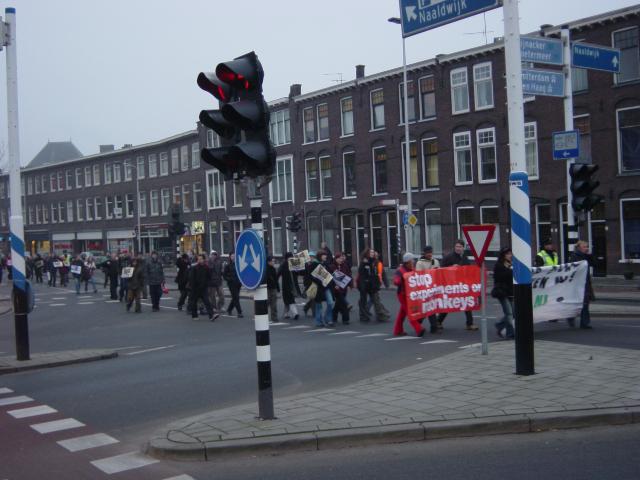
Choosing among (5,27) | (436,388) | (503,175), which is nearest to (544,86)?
(436,388)

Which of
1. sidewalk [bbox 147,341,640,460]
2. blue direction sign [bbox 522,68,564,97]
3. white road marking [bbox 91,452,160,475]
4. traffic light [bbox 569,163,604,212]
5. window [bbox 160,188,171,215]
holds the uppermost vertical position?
window [bbox 160,188,171,215]

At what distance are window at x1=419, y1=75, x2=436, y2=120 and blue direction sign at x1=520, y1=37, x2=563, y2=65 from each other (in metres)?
23.5

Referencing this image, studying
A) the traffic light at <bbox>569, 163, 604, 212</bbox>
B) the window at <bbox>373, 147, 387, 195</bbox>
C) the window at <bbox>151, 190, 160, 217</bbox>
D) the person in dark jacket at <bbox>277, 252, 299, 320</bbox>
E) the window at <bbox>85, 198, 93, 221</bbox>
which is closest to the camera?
the traffic light at <bbox>569, 163, 604, 212</bbox>

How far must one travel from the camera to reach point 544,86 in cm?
1357

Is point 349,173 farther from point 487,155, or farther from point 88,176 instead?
point 88,176

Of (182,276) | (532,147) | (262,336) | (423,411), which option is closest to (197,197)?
(532,147)

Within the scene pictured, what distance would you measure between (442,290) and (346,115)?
94.9 ft

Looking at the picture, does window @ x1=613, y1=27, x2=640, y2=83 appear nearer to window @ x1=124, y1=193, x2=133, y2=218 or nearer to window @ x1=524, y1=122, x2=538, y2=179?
window @ x1=524, y1=122, x2=538, y2=179

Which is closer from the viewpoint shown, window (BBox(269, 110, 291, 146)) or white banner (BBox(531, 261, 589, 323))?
white banner (BBox(531, 261, 589, 323))

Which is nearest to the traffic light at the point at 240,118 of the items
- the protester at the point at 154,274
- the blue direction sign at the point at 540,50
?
the blue direction sign at the point at 540,50

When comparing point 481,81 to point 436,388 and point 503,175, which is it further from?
point 436,388

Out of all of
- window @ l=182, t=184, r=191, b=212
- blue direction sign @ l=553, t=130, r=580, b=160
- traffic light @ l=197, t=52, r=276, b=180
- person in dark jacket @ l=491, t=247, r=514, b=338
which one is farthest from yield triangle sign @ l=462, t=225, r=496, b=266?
window @ l=182, t=184, r=191, b=212

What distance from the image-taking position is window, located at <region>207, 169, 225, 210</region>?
54.5 meters

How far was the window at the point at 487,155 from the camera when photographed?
34062 millimetres
